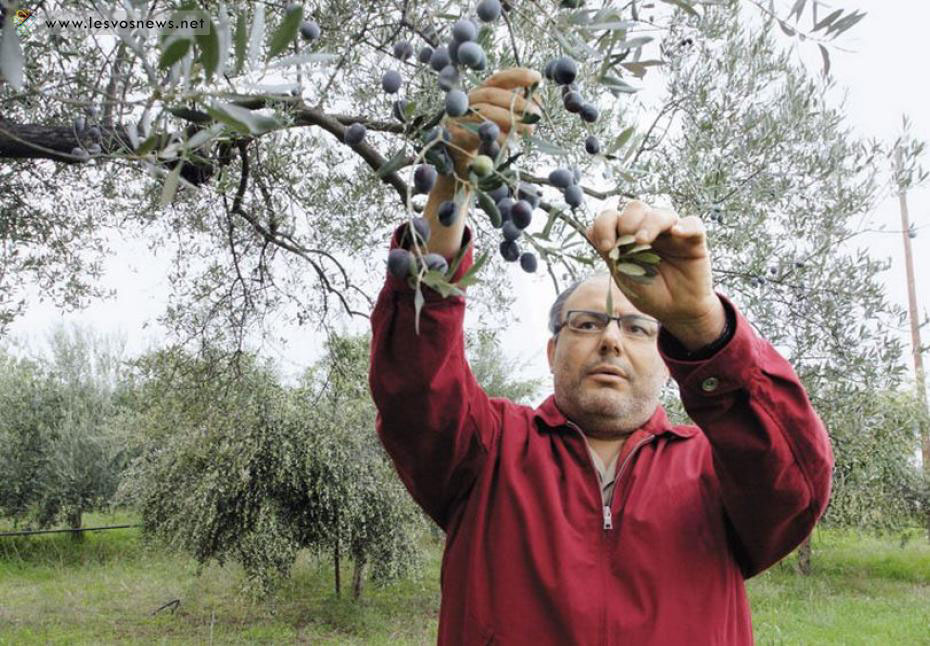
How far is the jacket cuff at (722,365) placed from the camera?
1431mm

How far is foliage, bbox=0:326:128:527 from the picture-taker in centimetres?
1883

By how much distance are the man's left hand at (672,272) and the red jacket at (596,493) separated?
0.07 m

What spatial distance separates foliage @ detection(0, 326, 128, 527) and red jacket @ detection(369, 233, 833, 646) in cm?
1762

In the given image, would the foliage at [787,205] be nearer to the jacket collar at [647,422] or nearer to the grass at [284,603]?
the jacket collar at [647,422]

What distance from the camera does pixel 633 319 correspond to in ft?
6.45

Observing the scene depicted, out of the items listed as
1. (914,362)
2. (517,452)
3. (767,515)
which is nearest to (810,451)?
(767,515)

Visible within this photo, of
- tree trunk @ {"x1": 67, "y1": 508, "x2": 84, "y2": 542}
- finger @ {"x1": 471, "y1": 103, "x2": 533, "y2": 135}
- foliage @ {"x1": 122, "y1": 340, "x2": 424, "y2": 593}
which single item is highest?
finger @ {"x1": 471, "y1": 103, "x2": 533, "y2": 135}

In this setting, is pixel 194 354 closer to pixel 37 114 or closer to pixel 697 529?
pixel 37 114

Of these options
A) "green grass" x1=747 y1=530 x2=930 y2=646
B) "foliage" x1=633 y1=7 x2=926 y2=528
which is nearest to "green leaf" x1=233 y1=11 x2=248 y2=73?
"foliage" x1=633 y1=7 x2=926 y2=528

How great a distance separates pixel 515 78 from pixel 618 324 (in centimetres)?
94

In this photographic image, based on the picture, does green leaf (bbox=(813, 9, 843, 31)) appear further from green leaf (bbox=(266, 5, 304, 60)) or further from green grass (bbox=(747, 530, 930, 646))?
green grass (bbox=(747, 530, 930, 646))

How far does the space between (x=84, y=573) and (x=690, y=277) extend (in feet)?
59.8

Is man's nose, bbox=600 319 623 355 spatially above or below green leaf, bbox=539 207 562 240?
below

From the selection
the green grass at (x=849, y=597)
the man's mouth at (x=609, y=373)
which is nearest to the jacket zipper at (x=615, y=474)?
the man's mouth at (x=609, y=373)
